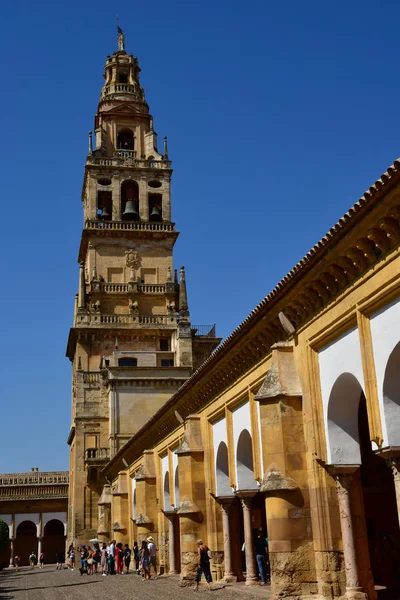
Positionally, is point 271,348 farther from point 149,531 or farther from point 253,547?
point 149,531

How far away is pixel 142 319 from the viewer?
47.0 meters

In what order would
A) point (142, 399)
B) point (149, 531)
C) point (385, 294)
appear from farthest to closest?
point (142, 399)
point (149, 531)
point (385, 294)

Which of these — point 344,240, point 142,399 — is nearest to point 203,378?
point 344,240

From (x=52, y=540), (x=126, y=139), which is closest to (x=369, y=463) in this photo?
(x=126, y=139)

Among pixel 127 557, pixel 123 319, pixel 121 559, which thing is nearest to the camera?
pixel 121 559

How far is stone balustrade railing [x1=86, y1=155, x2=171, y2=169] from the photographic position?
5066 cm

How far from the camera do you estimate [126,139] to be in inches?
2110

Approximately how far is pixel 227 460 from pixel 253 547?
7.39 feet

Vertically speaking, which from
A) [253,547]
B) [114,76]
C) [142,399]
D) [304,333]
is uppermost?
[114,76]

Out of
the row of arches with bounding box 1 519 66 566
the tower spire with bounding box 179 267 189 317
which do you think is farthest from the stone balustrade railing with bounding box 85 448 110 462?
the row of arches with bounding box 1 519 66 566

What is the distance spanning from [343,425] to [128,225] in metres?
37.7

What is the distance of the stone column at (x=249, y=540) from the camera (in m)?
17.5

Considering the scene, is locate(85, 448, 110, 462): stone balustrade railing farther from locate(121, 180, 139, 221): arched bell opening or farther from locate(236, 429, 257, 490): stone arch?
locate(236, 429, 257, 490): stone arch

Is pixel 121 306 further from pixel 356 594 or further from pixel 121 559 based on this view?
pixel 356 594
